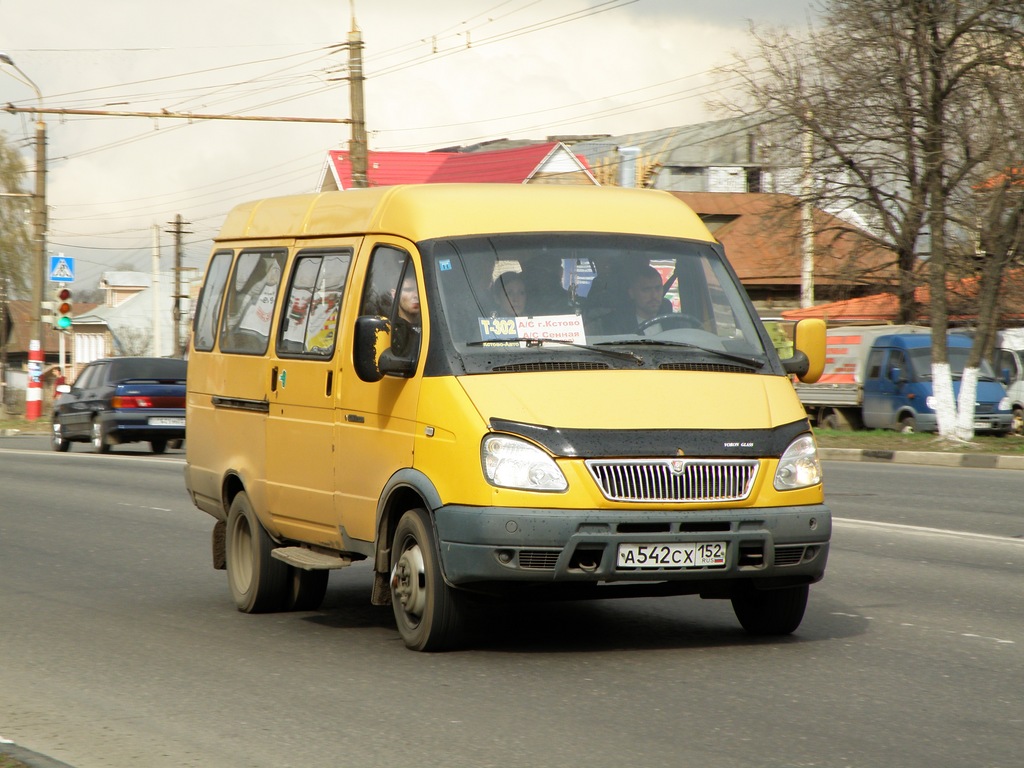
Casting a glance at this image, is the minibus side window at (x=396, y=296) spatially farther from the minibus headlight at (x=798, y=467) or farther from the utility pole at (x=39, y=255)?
the utility pole at (x=39, y=255)

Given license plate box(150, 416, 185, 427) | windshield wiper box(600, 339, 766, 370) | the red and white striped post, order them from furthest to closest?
the red and white striped post
license plate box(150, 416, 185, 427)
windshield wiper box(600, 339, 766, 370)

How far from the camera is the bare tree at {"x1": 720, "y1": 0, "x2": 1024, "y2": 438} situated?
25141 mm

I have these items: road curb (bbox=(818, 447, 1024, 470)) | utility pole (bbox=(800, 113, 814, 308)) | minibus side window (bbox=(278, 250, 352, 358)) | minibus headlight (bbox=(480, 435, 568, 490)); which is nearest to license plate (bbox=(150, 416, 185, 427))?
road curb (bbox=(818, 447, 1024, 470))

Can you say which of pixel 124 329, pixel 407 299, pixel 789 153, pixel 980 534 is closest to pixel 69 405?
pixel 789 153

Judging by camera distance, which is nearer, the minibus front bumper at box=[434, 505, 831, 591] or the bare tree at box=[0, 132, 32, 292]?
the minibus front bumper at box=[434, 505, 831, 591]

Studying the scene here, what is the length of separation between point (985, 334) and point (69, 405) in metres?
16.0

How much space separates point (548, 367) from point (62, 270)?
116 feet

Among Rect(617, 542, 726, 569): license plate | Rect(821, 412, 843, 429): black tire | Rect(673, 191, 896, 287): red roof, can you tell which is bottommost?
Rect(821, 412, 843, 429): black tire

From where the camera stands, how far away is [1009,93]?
25250 millimetres

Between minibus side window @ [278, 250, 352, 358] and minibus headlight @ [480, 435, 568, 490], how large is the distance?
1661mm

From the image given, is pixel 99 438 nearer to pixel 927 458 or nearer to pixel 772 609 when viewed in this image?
pixel 927 458

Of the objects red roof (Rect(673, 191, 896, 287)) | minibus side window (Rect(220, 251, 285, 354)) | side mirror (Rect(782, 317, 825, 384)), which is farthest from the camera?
red roof (Rect(673, 191, 896, 287))

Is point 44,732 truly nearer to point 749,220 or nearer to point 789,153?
point 789,153

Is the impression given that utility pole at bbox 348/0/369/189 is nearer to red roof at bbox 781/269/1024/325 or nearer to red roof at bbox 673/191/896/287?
red roof at bbox 673/191/896/287
